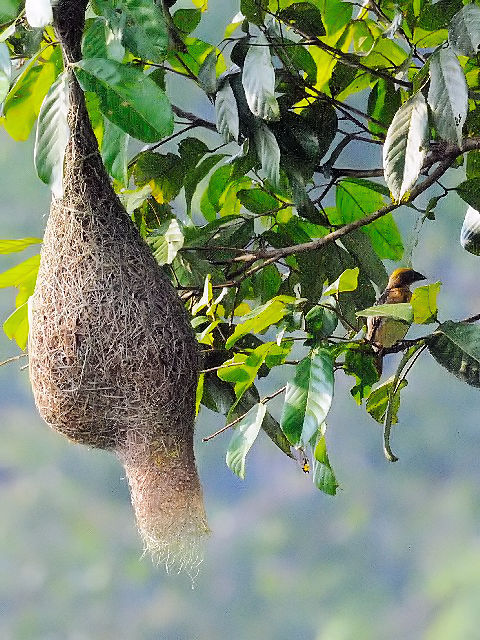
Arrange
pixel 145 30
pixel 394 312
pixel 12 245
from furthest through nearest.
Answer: pixel 12 245 → pixel 394 312 → pixel 145 30

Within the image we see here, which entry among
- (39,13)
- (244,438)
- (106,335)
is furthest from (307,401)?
(39,13)

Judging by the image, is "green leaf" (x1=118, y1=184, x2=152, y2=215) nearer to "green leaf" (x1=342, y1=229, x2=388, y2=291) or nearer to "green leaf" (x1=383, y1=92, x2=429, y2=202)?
"green leaf" (x1=342, y1=229, x2=388, y2=291)

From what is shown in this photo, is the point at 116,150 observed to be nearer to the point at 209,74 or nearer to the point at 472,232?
the point at 209,74

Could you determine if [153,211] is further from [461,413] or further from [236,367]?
[461,413]

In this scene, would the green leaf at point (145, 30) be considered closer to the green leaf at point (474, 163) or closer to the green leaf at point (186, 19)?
the green leaf at point (186, 19)

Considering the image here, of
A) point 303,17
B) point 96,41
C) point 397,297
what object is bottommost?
point 397,297

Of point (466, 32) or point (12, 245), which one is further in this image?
point (12, 245)

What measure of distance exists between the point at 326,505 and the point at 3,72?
185cm

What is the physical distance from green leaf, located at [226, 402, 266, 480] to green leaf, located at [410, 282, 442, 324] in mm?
213

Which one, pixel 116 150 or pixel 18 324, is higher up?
pixel 116 150

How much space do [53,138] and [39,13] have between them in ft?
0.39

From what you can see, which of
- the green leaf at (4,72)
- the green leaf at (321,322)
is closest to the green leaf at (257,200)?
the green leaf at (321,322)

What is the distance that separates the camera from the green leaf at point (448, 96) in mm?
940

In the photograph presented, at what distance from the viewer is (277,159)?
3.72 feet
